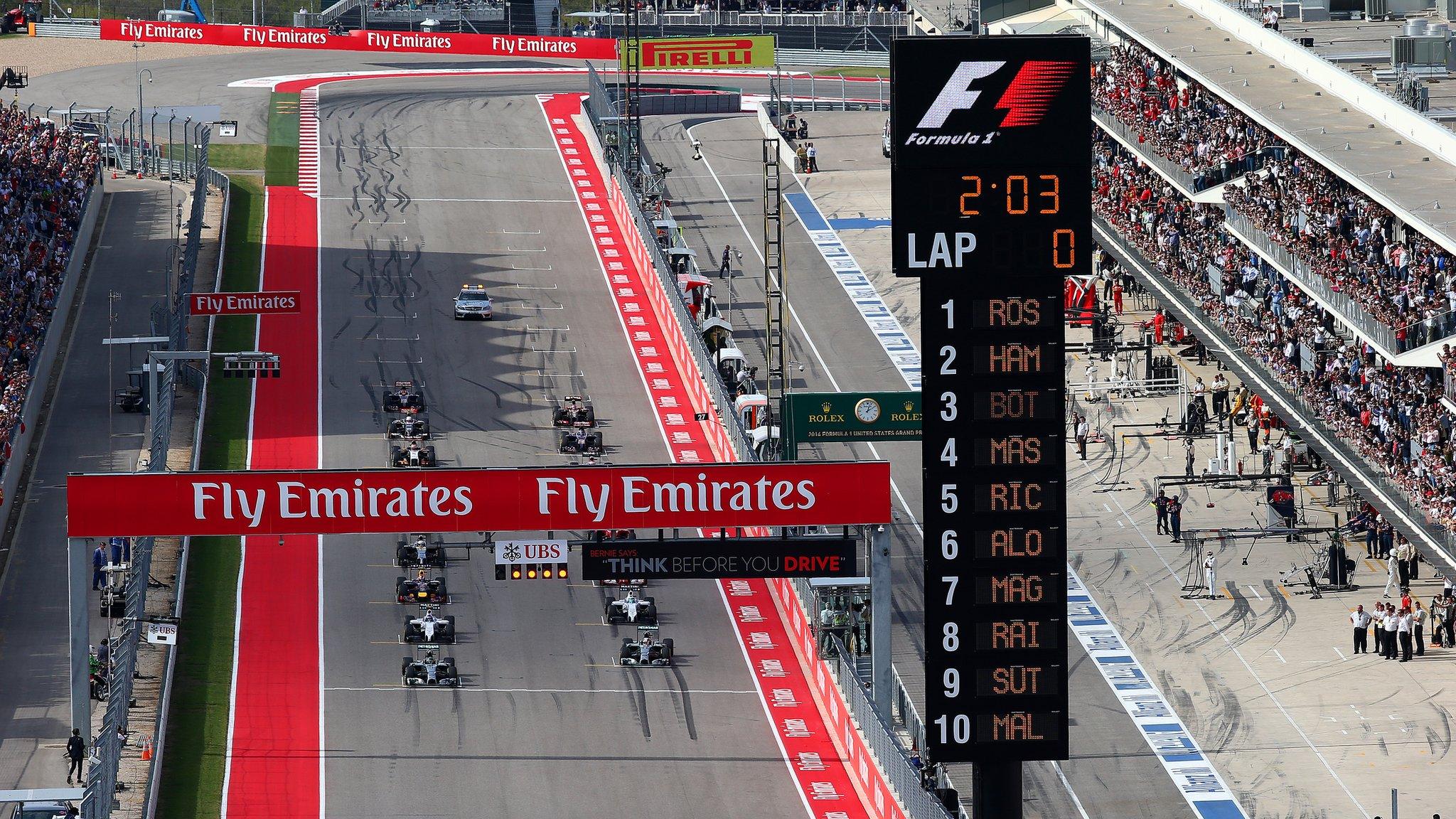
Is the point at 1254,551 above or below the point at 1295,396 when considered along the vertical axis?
below

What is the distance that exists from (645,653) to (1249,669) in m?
12.9

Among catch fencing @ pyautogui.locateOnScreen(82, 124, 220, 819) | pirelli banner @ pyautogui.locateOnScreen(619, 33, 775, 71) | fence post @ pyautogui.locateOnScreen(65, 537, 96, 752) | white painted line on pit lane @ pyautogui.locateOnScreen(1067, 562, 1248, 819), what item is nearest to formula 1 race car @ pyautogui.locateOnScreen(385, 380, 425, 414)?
catch fencing @ pyautogui.locateOnScreen(82, 124, 220, 819)

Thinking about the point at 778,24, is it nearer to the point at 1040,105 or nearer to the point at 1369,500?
the point at 1369,500

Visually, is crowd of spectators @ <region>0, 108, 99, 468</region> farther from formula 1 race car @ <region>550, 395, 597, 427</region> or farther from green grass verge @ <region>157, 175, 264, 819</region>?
formula 1 race car @ <region>550, 395, 597, 427</region>

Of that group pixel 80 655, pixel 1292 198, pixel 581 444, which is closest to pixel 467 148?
pixel 581 444

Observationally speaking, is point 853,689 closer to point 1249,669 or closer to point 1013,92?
point 1249,669

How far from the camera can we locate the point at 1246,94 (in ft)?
221

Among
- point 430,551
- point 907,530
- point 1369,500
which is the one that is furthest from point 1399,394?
point 430,551

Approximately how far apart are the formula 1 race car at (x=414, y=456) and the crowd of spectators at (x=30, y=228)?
31.1 feet

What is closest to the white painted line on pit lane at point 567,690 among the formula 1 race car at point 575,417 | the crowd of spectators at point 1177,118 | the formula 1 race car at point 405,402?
the formula 1 race car at point 575,417

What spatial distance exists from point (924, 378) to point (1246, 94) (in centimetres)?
4452

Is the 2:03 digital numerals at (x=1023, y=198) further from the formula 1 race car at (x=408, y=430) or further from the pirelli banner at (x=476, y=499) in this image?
the formula 1 race car at (x=408, y=430)

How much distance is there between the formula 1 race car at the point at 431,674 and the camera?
1976 inches

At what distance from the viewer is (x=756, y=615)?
54094 mm
